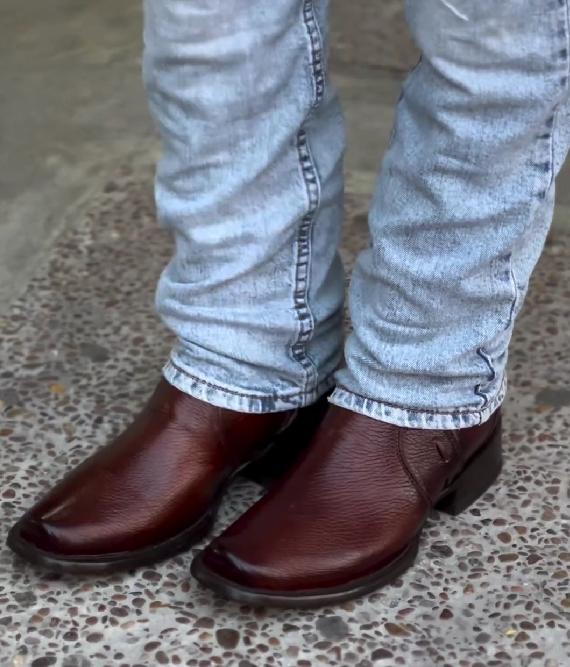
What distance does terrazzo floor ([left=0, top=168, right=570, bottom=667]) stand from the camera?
1168mm

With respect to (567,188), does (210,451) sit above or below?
above

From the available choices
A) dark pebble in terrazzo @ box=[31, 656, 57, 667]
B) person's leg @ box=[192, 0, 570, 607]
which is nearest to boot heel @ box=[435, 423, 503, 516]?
person's leg @ box=[192, 0, 570, 607]

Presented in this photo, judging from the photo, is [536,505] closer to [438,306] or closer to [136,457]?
[438,306]

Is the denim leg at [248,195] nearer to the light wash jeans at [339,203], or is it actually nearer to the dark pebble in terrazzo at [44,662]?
the light wash jeans at [339,203]

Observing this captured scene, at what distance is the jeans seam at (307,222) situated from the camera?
3.84ft

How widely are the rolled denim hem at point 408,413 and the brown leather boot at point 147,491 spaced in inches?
4.3

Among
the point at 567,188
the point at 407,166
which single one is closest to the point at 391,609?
the point at 407,166

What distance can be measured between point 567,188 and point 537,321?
0.44 metres

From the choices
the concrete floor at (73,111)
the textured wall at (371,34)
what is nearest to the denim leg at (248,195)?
the concrete floor at (73,111)

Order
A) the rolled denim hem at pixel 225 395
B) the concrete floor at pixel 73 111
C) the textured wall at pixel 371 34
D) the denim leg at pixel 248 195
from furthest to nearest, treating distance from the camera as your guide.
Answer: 1. the textured wall at pixel 371 34
2. the concrete floor at pixel 73 111
3. the rolled denim hem at pixel 225 395
4. the denim leg at pixel 248 195

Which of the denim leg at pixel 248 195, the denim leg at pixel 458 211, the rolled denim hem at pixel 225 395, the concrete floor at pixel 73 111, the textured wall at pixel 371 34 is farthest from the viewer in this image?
the textured wall at pixel 371 34

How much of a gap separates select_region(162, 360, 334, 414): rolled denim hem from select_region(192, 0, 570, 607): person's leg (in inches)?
3.2

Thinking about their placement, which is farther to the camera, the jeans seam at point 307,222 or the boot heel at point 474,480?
the boot heel at point 474,480

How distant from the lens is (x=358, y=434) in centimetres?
122
